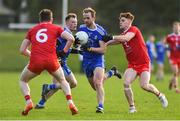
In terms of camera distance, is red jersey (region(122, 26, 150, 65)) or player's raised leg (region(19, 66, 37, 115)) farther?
red jersey (region(122, 26, 150, 65))

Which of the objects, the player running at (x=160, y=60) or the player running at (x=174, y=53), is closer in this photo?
the player running at (x=174, y=53)

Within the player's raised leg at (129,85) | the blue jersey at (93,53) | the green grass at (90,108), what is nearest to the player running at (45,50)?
the green grass at (90,108)

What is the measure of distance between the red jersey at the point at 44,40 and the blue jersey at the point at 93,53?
1.36 m

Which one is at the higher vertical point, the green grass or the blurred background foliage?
the blurred background foliage

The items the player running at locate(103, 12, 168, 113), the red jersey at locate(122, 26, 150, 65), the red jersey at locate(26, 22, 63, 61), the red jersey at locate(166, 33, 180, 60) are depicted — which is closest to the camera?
the red jersey at locate(26, 22, 63, 61)

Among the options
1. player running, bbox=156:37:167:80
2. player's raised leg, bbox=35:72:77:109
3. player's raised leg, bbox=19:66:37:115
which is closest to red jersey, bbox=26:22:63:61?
player's raised leg, bbox=19:66:37:115

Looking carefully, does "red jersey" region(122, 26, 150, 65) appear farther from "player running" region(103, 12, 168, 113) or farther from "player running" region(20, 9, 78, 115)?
"player running" region(20, 9, 78, 115)

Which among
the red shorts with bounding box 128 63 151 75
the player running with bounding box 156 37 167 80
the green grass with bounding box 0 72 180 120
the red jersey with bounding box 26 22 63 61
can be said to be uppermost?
the player running with bounding box 156 37 167 80

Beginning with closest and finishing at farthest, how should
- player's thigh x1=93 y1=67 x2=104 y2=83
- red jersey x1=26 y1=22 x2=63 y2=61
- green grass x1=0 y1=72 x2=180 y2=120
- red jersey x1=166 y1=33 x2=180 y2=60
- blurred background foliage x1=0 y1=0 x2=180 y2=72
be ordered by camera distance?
green grass x1=0 y1=72 x2=180 y2=120, red jersey x1=26 y1=22 x2=63 y2=61, player's thigh x1=93 y1=67 x2=104 y2=83, red jersey x1=166 y1=33 x2=180 y2=60, blurred background foliage x1=0 y1=0 x2=180 y2=72

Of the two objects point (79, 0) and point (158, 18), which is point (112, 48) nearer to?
point (79, 0)

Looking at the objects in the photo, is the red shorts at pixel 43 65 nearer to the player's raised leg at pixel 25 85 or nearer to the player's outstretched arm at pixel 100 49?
the player's raised leg at pixel 25 85

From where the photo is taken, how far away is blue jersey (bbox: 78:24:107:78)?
Result: 15219 millimetres

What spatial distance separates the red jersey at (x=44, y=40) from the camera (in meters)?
13.9

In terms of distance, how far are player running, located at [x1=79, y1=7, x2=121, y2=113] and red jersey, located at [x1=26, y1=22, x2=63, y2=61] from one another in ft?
4.03
